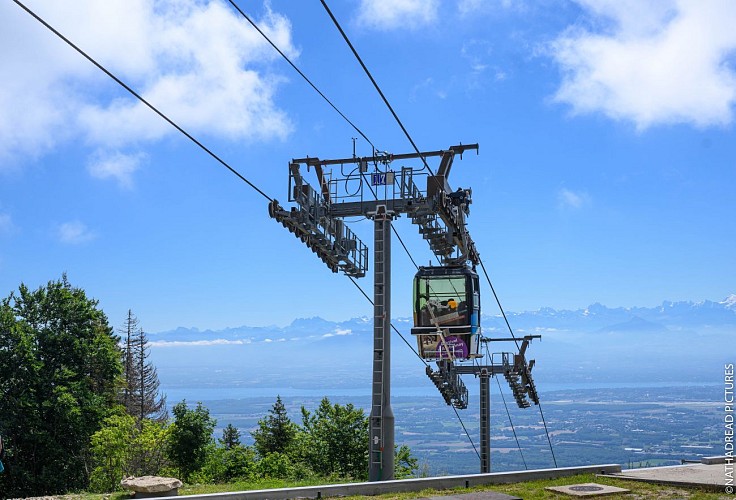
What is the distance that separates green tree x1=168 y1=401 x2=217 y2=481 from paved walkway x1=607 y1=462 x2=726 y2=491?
105ft

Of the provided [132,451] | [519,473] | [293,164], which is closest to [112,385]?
[132,451]

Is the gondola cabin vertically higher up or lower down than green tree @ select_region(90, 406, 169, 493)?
higher up

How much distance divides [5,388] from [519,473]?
37.3 meters

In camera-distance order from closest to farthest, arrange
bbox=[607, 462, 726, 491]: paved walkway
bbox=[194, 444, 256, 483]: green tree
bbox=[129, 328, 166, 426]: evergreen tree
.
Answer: bbox=[607, 462, 726, 491]: paved walkway < bbox=[194, 444, 256, 483]: green tree < bbox=[129, 328, 166, 426]: evergreen tree

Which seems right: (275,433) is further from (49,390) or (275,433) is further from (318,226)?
(318,226)

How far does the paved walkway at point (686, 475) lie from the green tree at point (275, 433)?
43043 mm

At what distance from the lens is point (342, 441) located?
46344mm

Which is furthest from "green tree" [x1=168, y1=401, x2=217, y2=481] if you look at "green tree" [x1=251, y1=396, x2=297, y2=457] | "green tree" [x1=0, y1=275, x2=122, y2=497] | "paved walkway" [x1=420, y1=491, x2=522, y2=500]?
"paved walkway" [x1=420, y1=491, x2=522, y2=500]

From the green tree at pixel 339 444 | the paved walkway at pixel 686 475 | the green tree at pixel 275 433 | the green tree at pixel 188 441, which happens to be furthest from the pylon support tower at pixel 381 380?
the green tree at pixel 275 433

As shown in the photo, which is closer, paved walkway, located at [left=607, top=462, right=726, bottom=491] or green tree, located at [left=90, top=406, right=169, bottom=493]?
paved walkway, located at [left=607, top=462, right=726, bottom=491]

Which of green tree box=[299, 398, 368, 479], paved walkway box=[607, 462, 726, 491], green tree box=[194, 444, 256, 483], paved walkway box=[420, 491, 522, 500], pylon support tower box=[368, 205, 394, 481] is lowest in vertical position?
green tree box=[194, 444, 256, 483]

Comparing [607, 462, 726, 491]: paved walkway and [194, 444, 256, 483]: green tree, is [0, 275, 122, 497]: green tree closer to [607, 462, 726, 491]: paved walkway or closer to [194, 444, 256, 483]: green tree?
Result: [194, 444, 256, 483]: green tree

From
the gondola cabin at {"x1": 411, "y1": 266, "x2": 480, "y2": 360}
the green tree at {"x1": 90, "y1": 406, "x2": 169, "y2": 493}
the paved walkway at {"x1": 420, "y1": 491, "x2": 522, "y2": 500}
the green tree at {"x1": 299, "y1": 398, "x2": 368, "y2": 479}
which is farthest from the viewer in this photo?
the green tree at {"x1": 299, "y1": 398, "x2": 368, "y2": 479}

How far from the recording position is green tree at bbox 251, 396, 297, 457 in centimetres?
5731
